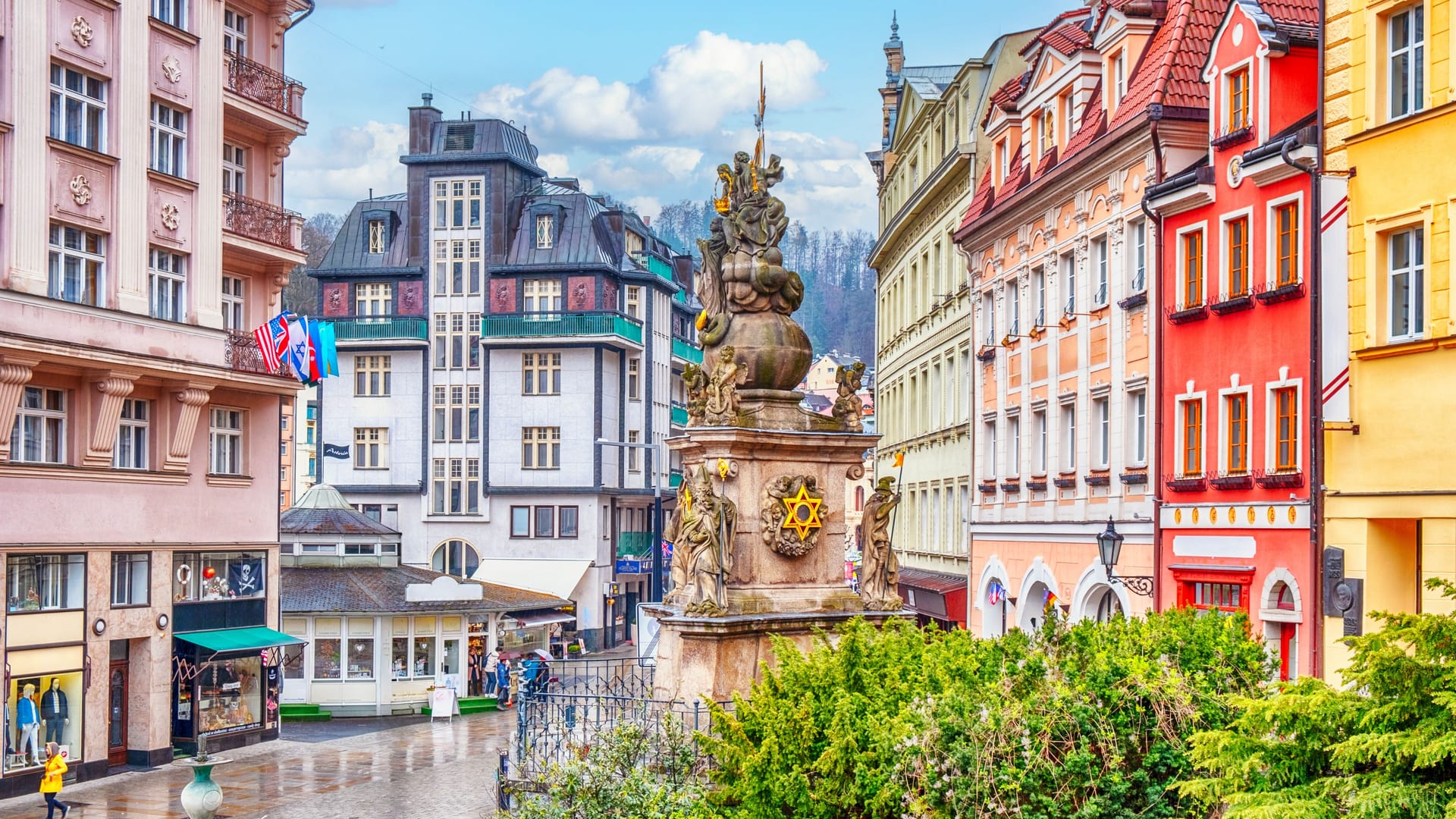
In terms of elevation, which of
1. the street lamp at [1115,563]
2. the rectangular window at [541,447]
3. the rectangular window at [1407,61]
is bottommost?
the street lamp at [1115,563]

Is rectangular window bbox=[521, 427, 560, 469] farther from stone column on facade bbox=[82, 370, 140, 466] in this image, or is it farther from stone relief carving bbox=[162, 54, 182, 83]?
stone column on facade bbox=[82, 370, 140, 466]

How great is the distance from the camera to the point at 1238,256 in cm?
2719

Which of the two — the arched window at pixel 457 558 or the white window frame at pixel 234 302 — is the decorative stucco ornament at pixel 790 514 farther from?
the arched window at pixel 457 558

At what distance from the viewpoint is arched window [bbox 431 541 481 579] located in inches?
2672

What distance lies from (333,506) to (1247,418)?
29.1 m

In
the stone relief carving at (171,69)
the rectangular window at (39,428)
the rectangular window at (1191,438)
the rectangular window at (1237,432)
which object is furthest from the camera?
the stone relief carving at (171,69)

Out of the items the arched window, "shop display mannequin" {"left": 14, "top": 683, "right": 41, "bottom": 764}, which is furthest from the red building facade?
the arched window

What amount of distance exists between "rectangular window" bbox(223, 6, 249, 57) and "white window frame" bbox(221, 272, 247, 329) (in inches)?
187

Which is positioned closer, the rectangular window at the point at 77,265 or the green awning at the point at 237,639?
the rectangular window at the point at 77,265

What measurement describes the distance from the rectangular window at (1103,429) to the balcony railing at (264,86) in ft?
59.8

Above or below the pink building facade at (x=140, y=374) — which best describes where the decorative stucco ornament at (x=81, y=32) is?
above

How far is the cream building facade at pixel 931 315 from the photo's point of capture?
1716 inches

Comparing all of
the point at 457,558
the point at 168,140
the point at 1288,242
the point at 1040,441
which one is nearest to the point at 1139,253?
the point at 1288,242

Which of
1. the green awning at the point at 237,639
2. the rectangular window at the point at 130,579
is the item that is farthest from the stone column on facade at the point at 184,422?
the green awning at the point at 237,639
